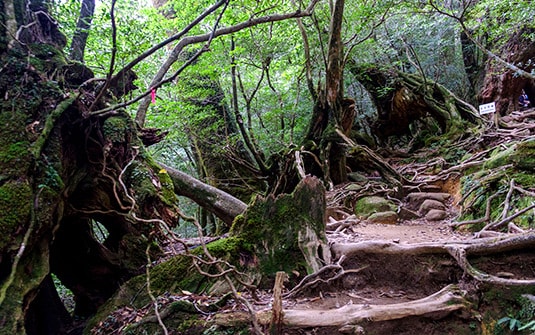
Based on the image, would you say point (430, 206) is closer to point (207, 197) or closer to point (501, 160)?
point (501, 160)

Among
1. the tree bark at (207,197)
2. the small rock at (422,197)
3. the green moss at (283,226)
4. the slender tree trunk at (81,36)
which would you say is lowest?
the small rock at (422,197)

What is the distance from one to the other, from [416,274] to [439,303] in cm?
48

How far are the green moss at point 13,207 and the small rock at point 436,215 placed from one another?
5291 mm

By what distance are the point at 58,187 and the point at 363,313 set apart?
9.06 ft

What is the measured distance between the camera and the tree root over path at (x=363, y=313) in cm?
220

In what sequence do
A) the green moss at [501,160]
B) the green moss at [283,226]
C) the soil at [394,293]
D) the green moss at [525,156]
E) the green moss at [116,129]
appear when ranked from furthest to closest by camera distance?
1. the green moss at [501,160]
2. the green moss at [525,156]
3. the green moss at [116,129]
4. the green moss at [283,226]
5. the soil at [394,293]

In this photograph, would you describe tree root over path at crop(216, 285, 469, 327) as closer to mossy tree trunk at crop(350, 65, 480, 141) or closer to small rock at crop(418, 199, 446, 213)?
small rock at crop(418, 199, 446, 213)

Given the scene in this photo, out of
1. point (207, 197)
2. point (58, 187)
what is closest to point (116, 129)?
point (58, 187)

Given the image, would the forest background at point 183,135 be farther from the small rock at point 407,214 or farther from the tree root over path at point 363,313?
the small rock at point 407,214

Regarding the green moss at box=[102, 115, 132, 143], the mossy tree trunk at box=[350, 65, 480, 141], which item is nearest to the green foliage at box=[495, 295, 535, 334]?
the green moss at box=[102, 115, 132, 143]

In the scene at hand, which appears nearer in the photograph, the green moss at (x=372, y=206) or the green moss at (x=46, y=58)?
the green moss at (x=46, y=58)

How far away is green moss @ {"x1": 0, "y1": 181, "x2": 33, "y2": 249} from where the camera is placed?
7.80 ft

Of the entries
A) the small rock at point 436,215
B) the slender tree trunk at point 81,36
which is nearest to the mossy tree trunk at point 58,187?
the slender tree trunk at point 81,36

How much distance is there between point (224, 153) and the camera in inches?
325
